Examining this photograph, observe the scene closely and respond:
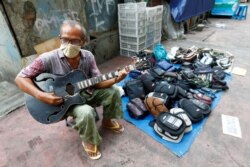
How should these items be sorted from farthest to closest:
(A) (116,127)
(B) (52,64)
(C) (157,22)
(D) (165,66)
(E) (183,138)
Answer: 1. (C) (157,22)
2. (D) (165,66)
3. (A) (116,127)
4. (E) (183,138)
5. (B) (52,64)

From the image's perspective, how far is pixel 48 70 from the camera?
4.44 ft

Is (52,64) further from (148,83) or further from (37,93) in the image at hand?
(148,83)

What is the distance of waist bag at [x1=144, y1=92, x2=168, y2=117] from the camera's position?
1.77 m

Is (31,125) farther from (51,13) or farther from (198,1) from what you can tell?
(198,1)

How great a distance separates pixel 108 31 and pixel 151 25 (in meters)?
0.89

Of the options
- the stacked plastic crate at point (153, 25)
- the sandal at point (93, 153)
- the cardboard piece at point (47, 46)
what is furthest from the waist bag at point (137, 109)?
the stacked plastic crate at point (153, 25)

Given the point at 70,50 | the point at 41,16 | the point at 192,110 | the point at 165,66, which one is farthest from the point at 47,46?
the point at 192,110

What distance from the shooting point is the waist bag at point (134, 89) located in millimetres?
2107

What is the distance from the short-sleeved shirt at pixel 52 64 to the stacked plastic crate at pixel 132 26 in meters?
1.89

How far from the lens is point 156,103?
70.1 inches

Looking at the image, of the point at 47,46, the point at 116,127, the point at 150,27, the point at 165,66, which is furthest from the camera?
the point at 150,27

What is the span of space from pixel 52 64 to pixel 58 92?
0.23 metres

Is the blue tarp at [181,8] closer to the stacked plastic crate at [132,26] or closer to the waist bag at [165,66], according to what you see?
the stacked plastic crate at [132,26]

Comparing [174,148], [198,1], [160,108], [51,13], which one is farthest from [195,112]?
[198,1]
